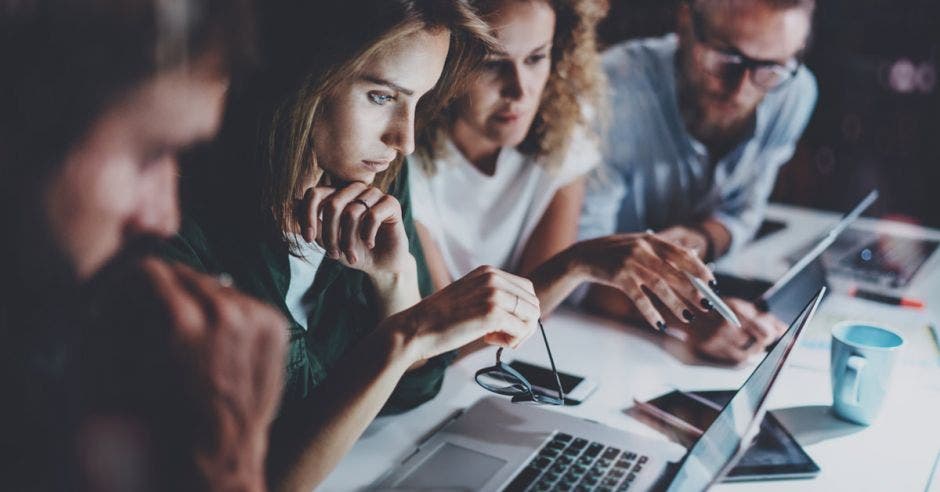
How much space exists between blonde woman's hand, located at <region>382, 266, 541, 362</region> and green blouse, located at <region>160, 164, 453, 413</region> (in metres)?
0.14

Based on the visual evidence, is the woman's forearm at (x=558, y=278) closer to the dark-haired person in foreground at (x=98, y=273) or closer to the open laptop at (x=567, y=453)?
the open laptop at (x=567, y=453)

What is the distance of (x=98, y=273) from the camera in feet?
1.84

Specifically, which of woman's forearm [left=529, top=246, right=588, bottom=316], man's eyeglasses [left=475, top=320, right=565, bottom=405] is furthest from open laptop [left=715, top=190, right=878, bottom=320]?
man's eyeglasses [left=475, top=320, right=565, bottom=405]

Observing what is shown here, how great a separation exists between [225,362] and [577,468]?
0.54 m

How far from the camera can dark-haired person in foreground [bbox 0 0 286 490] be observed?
20.3 inches

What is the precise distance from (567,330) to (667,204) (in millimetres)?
827

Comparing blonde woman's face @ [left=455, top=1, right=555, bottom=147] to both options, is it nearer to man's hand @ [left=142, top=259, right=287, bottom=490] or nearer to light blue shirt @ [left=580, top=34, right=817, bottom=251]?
light blue shirt @ [left=580, top=34, right=817, bottom=251]

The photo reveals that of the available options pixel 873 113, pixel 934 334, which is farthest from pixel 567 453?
pixel 873 113

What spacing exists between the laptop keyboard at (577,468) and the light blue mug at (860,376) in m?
0.36

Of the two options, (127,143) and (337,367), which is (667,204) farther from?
(127,143)

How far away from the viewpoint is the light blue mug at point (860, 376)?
1.11m

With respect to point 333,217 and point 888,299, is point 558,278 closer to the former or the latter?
point 333,217

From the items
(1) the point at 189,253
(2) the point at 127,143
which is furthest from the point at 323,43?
(2) the point at 127,143

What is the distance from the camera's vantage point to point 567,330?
146cm
